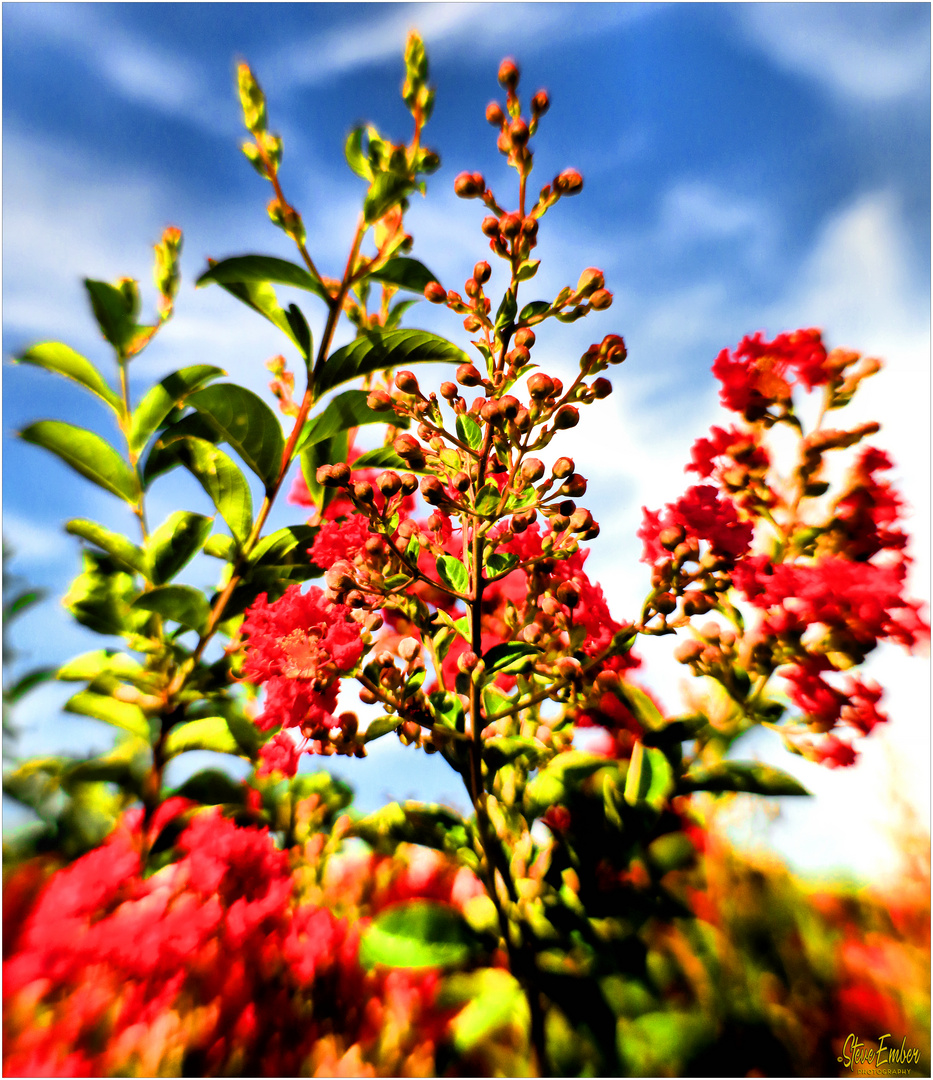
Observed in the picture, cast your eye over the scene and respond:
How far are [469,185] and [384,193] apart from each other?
0.25m

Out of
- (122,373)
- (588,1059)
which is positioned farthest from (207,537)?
(588,1059)

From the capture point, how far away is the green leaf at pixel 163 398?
3.82 ft

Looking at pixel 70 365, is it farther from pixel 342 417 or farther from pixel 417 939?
pixel 417 939

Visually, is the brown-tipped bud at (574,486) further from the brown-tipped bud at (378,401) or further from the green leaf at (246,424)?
the green leaf at (246,424)

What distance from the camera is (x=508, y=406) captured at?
2.69 ft

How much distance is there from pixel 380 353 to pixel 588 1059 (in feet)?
3.48

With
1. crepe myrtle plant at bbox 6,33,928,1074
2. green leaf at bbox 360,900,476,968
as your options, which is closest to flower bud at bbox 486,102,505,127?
crepe myrtle plant at bbox 6,33,928,1074

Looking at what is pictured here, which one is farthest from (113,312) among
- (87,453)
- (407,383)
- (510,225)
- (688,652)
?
(688,652)

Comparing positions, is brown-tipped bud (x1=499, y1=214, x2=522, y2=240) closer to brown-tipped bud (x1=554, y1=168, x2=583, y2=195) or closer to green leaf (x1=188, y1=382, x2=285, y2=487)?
brown-tipped bud (x1=554, y1=168, x2=583, y2=195)

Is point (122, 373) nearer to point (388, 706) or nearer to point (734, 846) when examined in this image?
point (388, 706)

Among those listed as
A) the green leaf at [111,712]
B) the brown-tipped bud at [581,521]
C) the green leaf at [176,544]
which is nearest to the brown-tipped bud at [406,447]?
the brown-tipped bud at [581,521]

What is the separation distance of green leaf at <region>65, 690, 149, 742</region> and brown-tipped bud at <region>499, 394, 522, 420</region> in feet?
2.68

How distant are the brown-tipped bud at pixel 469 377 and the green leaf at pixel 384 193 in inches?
17.0

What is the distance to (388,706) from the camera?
0.85 meters
